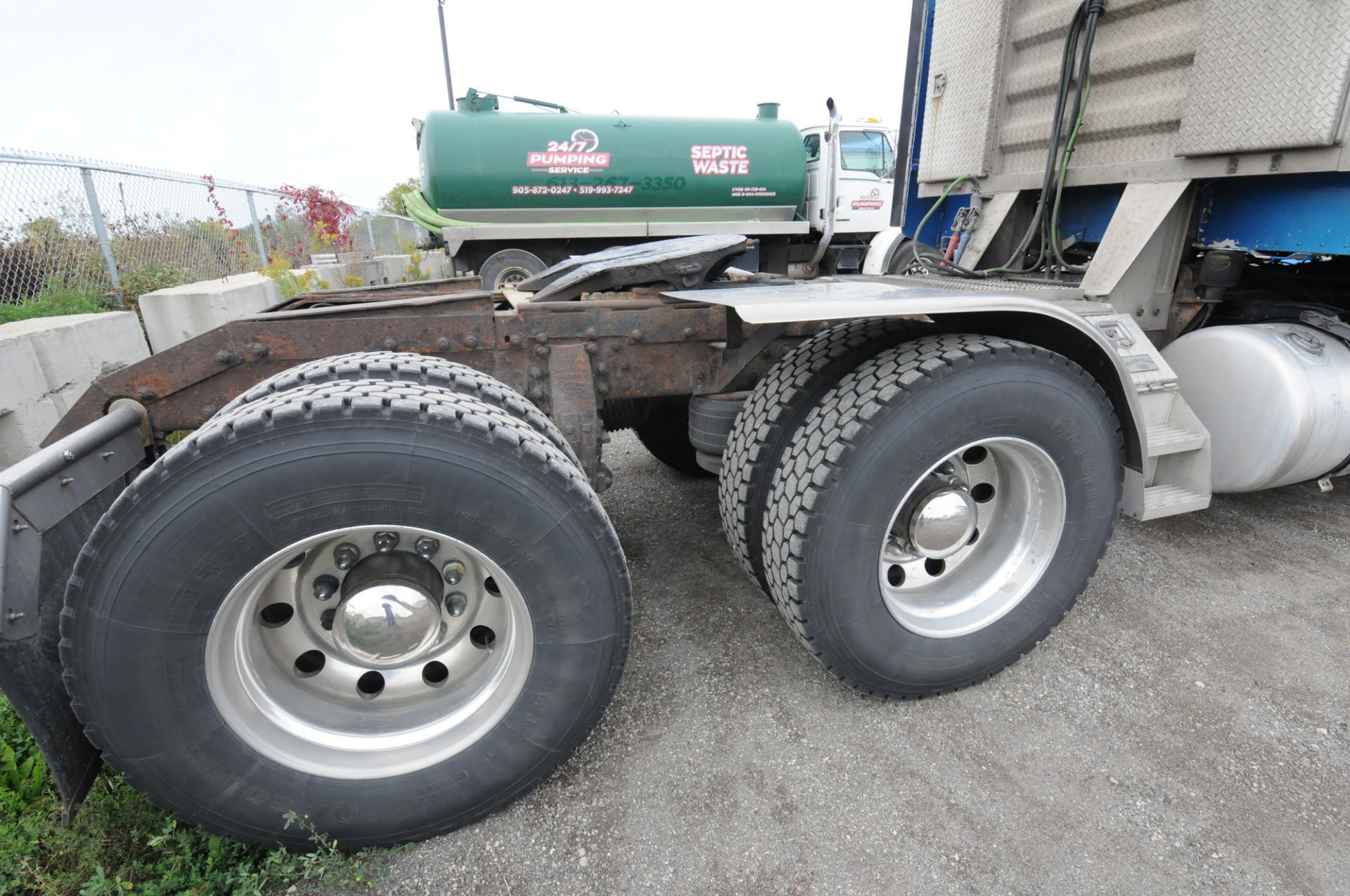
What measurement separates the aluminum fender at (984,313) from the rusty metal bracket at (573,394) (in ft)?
1.36

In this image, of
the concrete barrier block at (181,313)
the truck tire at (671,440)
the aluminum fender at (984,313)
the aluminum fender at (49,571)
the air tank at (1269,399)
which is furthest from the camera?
the concrete barrier block at (181,313)

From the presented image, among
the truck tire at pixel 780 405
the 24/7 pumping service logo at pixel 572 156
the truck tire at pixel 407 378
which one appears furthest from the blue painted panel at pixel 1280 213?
the 24/7 pumping service logo at pixel 572 156

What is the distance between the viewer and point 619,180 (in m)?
11.3

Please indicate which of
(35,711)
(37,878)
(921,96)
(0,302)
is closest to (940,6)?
(921,96)

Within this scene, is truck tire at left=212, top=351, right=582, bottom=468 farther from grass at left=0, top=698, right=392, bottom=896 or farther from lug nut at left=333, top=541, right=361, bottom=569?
grass at left=0, top=698, right=392, bottom=896

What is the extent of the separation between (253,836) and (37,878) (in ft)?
1.55

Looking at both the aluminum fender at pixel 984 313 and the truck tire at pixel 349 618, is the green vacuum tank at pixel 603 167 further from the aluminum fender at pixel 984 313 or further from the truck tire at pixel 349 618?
the truck tire at pixel 349 618

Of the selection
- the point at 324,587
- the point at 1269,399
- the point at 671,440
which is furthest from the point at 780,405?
the point at 1269,399

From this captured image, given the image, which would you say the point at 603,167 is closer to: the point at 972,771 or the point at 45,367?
the point at 45,367

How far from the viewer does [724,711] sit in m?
2.36

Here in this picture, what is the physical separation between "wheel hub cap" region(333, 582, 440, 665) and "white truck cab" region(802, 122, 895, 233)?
40.0 ft

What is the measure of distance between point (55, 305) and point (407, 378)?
4688 millimetres

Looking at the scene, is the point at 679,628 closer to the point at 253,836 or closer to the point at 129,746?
the point at 253,836

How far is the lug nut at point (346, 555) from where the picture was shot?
1.89 m
